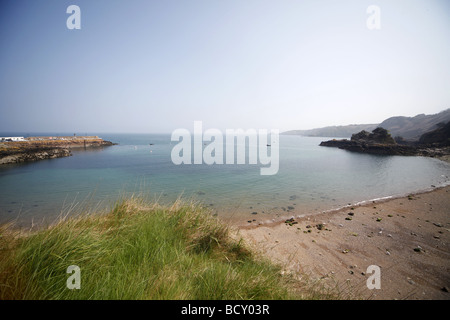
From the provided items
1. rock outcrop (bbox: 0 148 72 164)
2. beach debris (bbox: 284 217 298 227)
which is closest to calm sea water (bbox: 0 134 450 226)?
beach debris (bbox: 284 217 298 227)

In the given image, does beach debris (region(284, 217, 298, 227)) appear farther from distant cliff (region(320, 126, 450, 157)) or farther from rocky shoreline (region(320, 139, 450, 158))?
distant cliff (region(320, 126, 450, 157))

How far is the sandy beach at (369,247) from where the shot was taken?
470 centimetres

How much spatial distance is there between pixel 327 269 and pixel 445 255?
465cm

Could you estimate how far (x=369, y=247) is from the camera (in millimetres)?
6680

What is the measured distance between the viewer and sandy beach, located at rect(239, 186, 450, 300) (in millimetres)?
4703

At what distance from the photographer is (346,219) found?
944 cm

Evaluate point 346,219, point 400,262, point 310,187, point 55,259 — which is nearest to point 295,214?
point 346,219

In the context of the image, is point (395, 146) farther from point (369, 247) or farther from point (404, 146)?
point (369, 247)

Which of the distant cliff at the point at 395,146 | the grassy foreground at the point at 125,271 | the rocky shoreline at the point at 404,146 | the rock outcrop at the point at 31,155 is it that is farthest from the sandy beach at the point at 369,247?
the distant cliff at the point at 395,146

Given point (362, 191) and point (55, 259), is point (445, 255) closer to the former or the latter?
point (362, 191)

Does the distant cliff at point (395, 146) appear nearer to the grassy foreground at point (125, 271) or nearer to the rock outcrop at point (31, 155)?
the grassy foreground at point (125, 271)

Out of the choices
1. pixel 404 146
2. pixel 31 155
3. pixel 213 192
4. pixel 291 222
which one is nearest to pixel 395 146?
pixel 404 146

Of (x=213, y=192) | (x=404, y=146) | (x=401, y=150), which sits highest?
(x=404, y=146)

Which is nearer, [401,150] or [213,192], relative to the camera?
[213,192]
